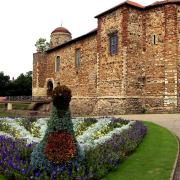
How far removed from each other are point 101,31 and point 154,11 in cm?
469

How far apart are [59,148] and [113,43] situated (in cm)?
1881

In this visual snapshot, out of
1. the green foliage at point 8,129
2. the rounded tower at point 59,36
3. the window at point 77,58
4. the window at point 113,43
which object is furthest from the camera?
the rounded tower at point 59,36

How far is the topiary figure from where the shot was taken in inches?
245

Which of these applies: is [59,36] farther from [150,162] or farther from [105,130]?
[150,162]

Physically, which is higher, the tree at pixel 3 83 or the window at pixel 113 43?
the window at pixel 113 43

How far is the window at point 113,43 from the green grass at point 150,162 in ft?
46.8

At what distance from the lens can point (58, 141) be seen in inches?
247

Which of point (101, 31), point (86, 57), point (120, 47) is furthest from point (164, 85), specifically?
point (86, 57)

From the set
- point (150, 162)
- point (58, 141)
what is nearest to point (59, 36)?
point (150, 162)

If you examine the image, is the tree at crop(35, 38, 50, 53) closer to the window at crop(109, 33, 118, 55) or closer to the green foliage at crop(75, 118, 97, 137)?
the window at crop(109, 33, 118, 55)

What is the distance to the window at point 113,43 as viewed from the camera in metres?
23.9

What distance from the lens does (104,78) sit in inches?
975

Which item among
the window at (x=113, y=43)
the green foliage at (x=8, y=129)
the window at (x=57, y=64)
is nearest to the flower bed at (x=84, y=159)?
the green foliage at (x=8, y=129)

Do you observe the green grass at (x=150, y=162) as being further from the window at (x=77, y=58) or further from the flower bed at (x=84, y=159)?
the window at (x=77, y=58)
